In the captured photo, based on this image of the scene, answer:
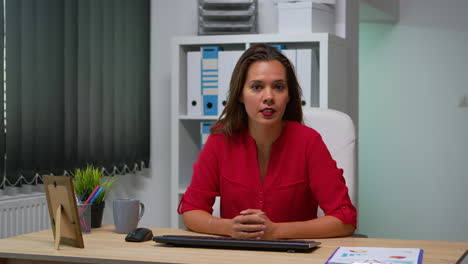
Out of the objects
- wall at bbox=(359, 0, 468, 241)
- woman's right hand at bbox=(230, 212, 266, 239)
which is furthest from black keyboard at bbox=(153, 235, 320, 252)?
wall at bbox=(359, 0, 468, 241)

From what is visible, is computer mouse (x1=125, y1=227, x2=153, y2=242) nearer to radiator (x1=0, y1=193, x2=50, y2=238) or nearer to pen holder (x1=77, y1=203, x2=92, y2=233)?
pen holder (x1=77, y1=203, x2=92, y2=233)

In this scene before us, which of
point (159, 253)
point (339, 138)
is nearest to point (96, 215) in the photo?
point (159, 253)

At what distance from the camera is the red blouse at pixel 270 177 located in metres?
2.04

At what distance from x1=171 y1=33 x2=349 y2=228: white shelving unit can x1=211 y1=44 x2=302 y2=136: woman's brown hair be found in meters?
1.27

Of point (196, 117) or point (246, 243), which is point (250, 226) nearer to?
point (246, 243)

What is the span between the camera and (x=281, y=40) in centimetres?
343

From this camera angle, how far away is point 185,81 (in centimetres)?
368

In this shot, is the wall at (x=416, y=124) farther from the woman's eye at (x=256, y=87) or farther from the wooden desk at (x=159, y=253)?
the wooden desk at (x=159, y=253)

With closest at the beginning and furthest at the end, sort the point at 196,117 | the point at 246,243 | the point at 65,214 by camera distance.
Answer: the point at 246,243 < the point at 65,214 < the point at 196,117

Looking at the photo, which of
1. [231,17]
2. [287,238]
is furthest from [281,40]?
[287,238]

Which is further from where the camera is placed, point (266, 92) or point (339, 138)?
point (339, 138)

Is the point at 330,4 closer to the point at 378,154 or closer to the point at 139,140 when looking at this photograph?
the point at 139,140

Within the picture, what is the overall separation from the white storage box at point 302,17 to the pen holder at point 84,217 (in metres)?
1.88

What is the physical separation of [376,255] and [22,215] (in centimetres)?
226
